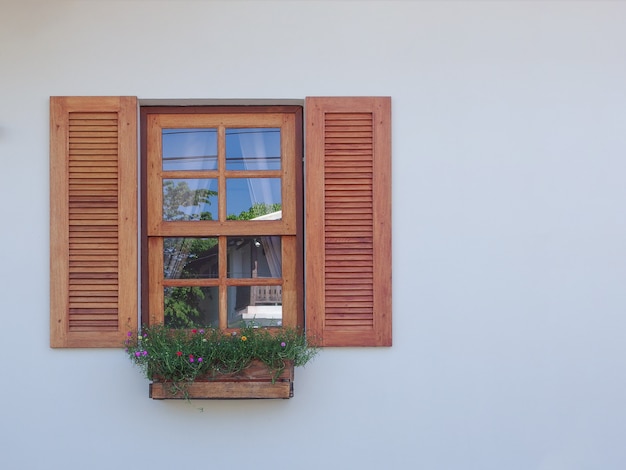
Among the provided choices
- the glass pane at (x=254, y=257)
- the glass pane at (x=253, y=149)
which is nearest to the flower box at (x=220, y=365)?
the glass pane at (x=254, y=257)

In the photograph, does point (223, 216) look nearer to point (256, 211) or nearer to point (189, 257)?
point (256, 211)

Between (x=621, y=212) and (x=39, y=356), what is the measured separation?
3.13 meters

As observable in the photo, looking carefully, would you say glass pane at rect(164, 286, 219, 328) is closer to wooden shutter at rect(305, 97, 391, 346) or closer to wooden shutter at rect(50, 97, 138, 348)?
wooden shutter at rect(50, 97, 138, 348)

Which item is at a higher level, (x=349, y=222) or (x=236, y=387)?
(x=349, y=222)

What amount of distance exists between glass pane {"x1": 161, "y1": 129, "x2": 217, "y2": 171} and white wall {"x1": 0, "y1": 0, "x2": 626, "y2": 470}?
0.72 feet

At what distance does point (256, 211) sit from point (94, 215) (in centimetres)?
84

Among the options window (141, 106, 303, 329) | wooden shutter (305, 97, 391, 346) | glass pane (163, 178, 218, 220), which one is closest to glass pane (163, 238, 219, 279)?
window (141, 106, 303, 329)

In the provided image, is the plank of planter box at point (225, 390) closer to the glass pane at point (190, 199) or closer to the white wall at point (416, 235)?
the white wall at point (416, 235)

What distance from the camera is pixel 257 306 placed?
10.8 feet

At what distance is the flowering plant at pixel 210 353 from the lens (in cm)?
294

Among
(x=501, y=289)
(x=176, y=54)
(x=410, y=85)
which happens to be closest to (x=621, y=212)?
(x=501, y=289)

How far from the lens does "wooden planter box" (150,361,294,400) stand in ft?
9.72

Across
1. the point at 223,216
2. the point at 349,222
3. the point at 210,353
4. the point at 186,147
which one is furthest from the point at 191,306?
the point at 349,222

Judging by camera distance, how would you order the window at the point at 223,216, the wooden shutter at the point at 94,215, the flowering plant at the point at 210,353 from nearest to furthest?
1. the flowering plant at the point at 210,353
2. the wooden shutter at the point at 94,215
3. the window at the point at 223,216
